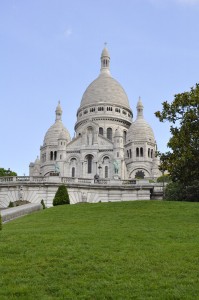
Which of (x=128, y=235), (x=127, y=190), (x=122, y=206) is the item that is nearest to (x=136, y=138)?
(x=127, y=190)

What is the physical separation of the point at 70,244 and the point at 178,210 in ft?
37.0

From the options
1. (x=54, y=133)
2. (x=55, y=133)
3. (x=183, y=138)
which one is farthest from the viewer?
(x=54, y=133)

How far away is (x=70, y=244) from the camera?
15008 mm

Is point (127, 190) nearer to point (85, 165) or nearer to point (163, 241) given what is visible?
point (163, 241)

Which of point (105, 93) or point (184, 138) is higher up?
point (105, 93)

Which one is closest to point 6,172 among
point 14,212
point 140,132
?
point 140,132

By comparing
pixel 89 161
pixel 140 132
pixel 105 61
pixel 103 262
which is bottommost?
pixel 103 262

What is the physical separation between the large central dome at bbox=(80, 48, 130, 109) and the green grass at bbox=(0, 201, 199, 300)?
96.9m

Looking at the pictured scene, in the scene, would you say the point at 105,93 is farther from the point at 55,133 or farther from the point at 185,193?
the point at 185,193

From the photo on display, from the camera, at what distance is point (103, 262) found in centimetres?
1291

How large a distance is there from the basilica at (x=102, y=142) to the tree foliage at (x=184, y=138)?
5605 centimetres

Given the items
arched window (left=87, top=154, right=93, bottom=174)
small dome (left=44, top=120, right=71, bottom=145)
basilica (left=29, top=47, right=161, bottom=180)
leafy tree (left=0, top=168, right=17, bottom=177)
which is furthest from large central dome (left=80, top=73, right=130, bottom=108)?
leafy tree (left=0, top=168, right=17, bottom=177)

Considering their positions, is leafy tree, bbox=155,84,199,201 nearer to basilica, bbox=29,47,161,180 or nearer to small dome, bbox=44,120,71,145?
basilica, bbox=29,47,161,180

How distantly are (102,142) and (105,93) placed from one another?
22287mm
